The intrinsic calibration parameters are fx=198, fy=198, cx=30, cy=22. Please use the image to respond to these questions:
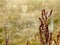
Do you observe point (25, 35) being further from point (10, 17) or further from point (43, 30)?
point (43, 30)

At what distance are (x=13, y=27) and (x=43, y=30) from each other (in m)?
3.30

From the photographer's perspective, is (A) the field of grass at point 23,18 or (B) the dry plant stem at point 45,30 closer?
(B) the dry plant stem at point 45,30

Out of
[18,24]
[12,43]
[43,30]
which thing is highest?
[43,30]

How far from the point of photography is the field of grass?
13.8 feet

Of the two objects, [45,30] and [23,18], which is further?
[23,18]

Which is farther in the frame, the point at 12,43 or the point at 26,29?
the point at 26,29

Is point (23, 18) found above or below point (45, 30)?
below

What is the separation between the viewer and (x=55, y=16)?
476 cm

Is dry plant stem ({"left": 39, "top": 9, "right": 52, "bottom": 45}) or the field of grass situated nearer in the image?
dry plant stem ({"left": 39, "top": 9, "right": 52, "bottom": 45})

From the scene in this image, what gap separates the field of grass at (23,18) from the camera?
420cm

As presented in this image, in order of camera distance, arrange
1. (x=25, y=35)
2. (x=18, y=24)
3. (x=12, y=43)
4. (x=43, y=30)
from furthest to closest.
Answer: (x=18, y=24) < (x=25, y=35) < (x=12, y=43) < (x=43, y=30)

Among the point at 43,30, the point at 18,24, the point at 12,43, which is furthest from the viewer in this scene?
the point at 18,24

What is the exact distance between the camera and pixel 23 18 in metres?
4.86

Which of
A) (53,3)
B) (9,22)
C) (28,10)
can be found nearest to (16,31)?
(9,22)
